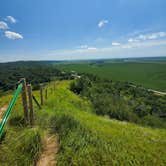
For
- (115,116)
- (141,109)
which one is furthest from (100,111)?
(141,109)

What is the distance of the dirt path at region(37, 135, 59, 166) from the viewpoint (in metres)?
3.11

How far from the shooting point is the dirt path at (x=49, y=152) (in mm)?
3113

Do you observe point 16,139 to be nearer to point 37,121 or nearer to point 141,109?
point 37,121

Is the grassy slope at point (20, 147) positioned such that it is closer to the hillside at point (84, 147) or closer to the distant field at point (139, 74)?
the hillside at point (84, 147)

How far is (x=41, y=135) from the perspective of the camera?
3805mm

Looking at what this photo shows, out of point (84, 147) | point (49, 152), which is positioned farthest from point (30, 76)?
point (84, 147)

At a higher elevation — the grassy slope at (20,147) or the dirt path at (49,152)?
the grassy slope at (20,147)

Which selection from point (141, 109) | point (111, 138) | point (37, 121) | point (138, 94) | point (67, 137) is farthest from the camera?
point (138, 94)

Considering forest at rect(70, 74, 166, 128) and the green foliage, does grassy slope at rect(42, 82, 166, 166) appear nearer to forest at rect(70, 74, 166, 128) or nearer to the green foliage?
the green foliage

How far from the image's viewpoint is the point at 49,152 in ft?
11.3

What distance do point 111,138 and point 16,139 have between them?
2600 millimetres

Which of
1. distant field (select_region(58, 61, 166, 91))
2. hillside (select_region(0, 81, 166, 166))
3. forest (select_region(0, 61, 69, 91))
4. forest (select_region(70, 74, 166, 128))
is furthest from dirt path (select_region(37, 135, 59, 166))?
distant field (select_region(58, 61, 166, 91))

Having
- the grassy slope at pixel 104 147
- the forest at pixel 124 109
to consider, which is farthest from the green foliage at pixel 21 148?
the forest at pixel 124 109

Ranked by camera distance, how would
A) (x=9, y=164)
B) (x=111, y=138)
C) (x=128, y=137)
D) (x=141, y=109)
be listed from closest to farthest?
1. (x=9, y=164)
2. (x=111, y=138)
3. (x=128, y=137)
4. (x=141, y=109)
